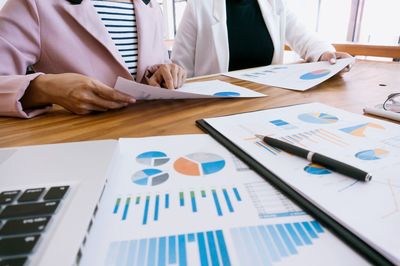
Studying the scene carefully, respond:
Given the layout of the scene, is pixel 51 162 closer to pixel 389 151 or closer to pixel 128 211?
pixel 128 211

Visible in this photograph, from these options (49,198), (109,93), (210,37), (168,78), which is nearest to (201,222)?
(49,198)

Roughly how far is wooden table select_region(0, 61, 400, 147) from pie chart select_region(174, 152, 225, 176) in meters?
0.09

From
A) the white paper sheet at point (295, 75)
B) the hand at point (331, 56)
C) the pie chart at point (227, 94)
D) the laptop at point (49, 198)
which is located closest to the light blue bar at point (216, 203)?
the laptop at point (49, 198)

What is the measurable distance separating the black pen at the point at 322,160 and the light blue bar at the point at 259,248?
125 millimetres

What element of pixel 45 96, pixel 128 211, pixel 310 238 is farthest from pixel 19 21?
pixel 310 238

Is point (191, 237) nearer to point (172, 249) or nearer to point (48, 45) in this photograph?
point (172, 249)

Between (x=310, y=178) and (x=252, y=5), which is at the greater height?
(x=252, y=5)

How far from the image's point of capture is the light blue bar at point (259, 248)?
180mm

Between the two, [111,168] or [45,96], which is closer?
[111,168]

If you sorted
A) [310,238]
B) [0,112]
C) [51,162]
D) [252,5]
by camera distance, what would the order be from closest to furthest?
[310,238] < [51,162] < [0,112] < [252,5]

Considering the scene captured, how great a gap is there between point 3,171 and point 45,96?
0.82 ft

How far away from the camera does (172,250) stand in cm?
19

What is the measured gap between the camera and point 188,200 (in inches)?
9.7

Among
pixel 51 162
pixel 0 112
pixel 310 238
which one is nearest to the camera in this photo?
pixel 310 238
